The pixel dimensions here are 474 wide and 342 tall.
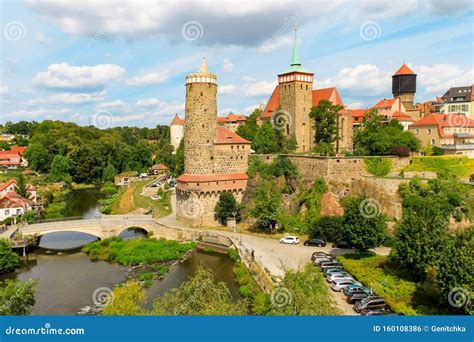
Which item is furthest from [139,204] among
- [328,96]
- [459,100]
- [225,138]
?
[459,100]

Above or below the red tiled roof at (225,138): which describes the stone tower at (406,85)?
above

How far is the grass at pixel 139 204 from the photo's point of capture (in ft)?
150

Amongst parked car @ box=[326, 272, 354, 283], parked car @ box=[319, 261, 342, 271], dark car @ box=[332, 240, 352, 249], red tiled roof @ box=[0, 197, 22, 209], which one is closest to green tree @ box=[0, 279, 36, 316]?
A: parked car @ box=[326, 272, 354, 283]

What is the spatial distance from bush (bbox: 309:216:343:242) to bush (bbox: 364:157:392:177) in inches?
246

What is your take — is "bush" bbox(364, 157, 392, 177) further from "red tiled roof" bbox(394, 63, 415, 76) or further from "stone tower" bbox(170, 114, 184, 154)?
"stone tower" bbox(170, 114, 184, 154)

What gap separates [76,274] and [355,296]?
1958cm

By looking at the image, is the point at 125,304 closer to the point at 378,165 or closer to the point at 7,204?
the point at 378,165

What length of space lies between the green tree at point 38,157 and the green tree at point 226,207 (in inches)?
2051

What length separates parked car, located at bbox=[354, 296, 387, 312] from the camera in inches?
771

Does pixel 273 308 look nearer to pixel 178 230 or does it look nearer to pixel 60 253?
pixel 178 230

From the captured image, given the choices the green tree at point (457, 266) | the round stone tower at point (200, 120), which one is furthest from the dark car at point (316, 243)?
the round stone tower at point (200, 120)

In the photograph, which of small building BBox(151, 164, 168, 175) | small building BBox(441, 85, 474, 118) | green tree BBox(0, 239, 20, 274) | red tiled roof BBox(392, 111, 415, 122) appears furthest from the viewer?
small building BBox(151, 164, 168, 175)

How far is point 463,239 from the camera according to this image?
756 inches

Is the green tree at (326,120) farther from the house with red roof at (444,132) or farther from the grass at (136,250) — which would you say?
the grass at (136,250)
